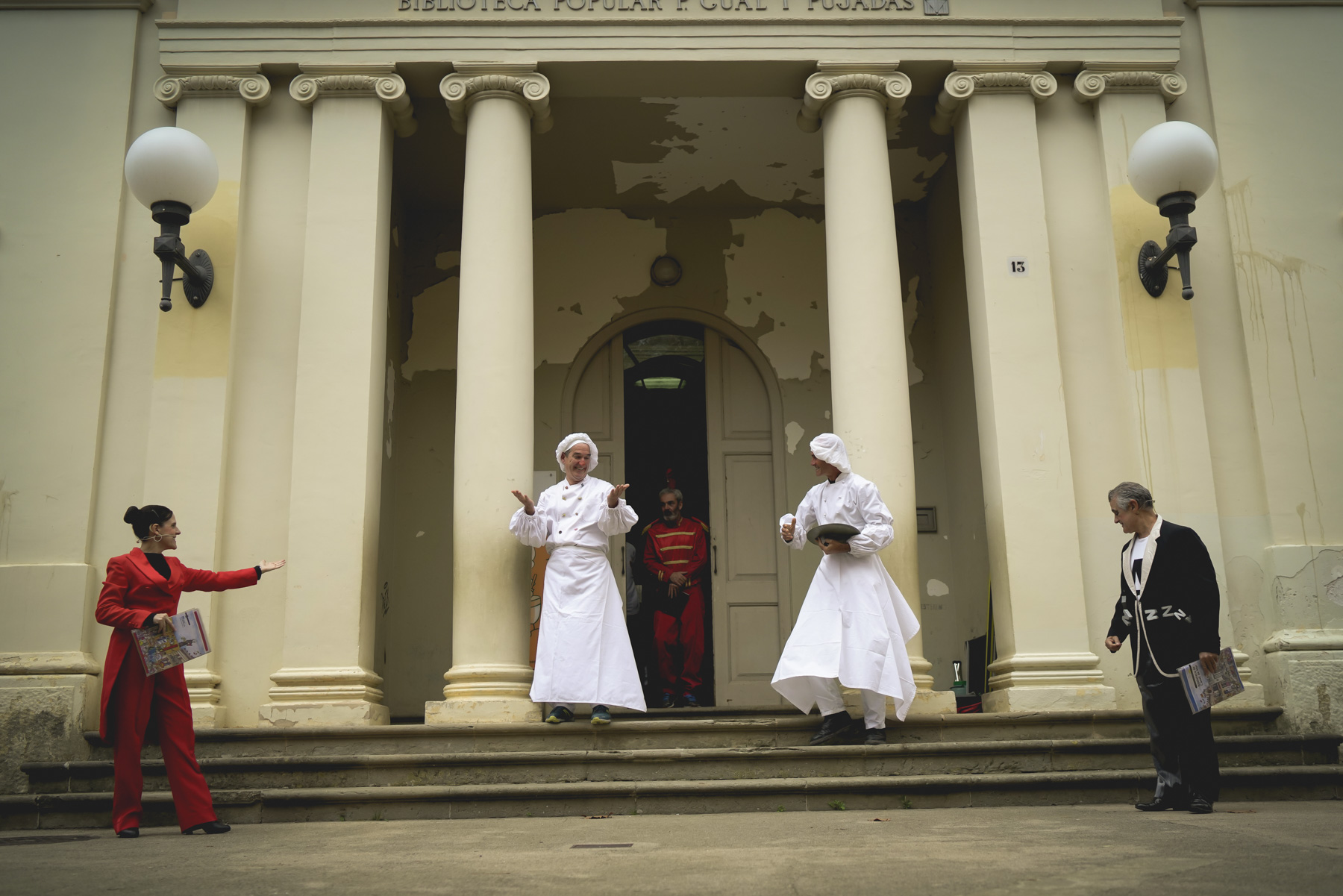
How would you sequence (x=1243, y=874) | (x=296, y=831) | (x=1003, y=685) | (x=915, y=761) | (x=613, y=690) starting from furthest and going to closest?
(x=1003, y=685), (x=613, y=690), (x=915, y=761), (x=296, y=831), (x=1243, y=874)

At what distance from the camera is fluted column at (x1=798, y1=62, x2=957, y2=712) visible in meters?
7.63

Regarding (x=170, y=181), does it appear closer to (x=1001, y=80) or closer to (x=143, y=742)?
(x=143, y=742)

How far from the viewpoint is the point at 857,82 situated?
8367 millimetres

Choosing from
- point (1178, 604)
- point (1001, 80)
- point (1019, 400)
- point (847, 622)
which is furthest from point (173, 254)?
point (1178, 604)

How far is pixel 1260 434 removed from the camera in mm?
7961

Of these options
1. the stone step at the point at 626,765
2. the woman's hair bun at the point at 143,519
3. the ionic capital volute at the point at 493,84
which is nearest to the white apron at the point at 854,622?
the stone step at the point at 626,765

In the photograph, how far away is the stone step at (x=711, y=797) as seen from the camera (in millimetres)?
5770

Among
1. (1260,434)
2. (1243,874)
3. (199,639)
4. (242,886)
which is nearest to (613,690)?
(199,639)

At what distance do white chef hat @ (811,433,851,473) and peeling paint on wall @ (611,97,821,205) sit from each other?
360cm

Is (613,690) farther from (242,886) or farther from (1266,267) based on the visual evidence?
(1266,267)

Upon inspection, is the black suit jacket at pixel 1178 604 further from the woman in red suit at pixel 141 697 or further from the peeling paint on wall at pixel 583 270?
the peeling paint on wall at pixel 583 270

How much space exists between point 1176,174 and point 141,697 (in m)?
7.00

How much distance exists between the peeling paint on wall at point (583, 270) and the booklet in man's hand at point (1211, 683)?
6754mm

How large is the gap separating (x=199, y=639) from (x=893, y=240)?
17.6ft
